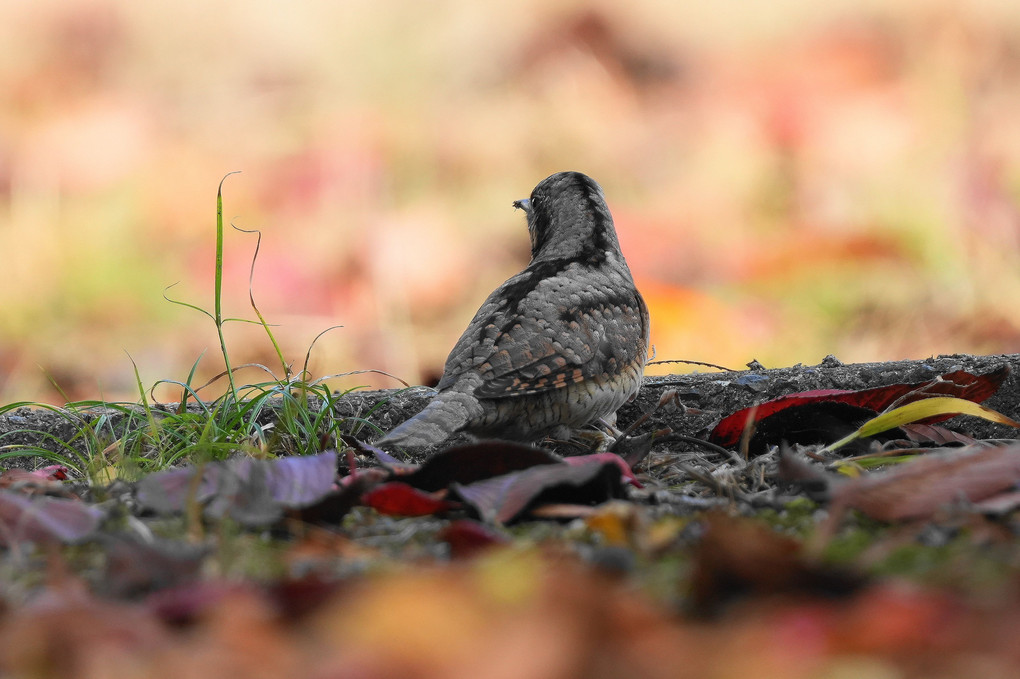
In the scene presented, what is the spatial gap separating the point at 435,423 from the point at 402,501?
3.19ft

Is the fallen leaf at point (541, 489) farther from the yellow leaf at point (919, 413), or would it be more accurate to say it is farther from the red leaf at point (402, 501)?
the yellow leaf at point (919, 413)

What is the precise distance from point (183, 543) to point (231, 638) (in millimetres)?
398

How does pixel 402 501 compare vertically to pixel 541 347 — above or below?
below

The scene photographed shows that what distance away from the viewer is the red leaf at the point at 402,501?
4.54 feet

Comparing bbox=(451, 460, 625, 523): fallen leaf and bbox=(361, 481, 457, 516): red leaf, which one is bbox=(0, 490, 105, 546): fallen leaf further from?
bbox=(451, 460, 625, 523): fallen leaf

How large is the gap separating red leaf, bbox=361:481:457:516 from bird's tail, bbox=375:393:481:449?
75 cm

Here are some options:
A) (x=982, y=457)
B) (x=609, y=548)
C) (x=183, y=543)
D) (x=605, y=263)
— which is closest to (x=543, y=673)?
(x=609, y=548)

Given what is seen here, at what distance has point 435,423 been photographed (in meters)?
2.37

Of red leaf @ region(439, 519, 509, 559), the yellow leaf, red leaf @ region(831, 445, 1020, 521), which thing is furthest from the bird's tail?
red leaf @ region(831, 445, 1020, 521)

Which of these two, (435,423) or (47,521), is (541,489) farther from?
(435,423)

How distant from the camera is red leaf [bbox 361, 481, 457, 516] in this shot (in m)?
1.38

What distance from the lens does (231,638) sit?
78 centimetres

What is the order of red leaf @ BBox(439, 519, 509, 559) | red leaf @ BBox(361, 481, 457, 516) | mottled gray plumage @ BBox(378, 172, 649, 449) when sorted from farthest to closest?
mottled gray plumage @ BBox(378, 172, 649, 449) → red leaf @ BBox(361, 481, 457, 516) → red leaf @ BBox(439, 519, 509, 559)

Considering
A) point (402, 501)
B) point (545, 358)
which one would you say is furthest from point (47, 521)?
point (545, 358)
